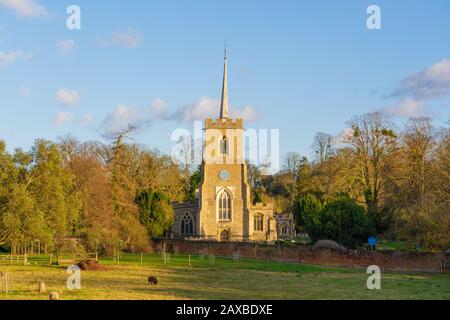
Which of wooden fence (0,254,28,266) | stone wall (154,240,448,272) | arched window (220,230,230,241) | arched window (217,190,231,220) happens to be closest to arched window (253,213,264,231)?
arched window (217,190,231,220)

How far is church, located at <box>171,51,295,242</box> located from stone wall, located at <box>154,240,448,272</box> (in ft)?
25.5

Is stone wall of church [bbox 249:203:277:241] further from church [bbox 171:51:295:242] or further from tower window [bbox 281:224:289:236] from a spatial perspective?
tower window [bbox 281:224:289:236]

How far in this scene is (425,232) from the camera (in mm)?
38062

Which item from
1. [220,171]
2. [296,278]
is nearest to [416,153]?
[220,171]

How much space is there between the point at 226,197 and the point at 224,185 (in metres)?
1.15

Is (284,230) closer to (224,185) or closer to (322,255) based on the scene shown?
(224,185)

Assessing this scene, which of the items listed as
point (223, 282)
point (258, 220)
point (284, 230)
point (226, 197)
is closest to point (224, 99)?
point (226, 197)

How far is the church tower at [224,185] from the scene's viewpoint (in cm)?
5856

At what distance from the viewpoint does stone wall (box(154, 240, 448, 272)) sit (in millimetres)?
36844

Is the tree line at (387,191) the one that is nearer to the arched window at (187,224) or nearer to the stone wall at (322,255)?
the stone wall at (322,255)

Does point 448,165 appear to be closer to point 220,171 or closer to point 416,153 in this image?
point 416,153

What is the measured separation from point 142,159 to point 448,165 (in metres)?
35.5

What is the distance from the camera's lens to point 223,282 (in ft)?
90.9
